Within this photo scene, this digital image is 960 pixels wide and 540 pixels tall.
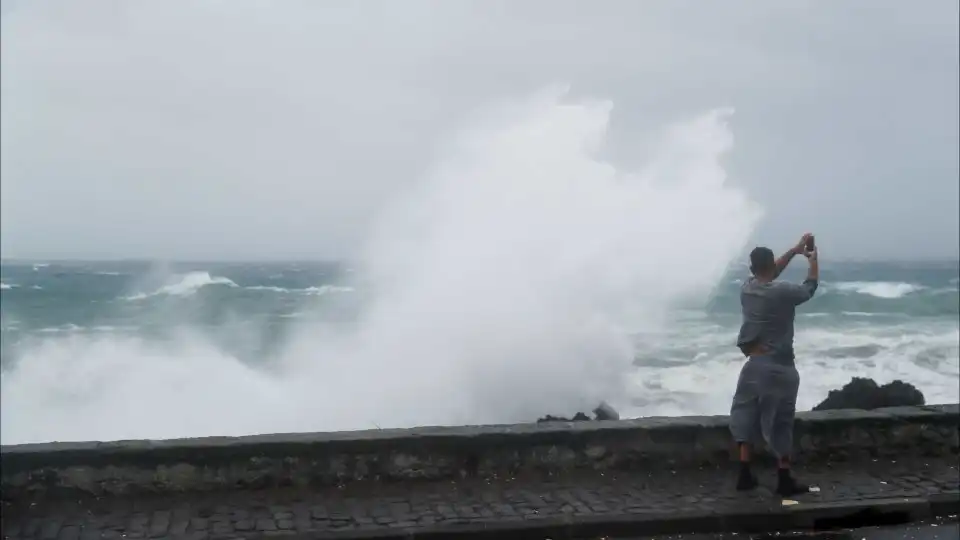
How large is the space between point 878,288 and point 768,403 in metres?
51.7

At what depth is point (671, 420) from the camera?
23.3ft

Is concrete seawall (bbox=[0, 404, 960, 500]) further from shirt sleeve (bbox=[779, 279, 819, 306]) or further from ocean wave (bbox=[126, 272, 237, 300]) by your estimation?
ocean wave (bbox=[126, 272, 237, 300])

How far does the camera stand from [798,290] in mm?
Answer: 6043

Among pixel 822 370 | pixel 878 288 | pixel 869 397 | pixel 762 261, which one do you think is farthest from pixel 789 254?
pixel 878 288

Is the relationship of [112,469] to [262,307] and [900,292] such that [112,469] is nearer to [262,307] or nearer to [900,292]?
[262,307]

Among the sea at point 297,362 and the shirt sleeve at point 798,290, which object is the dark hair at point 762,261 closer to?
the shirt sleeve at point 798,290

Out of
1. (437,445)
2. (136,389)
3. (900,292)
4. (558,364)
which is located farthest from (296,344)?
(900,292)

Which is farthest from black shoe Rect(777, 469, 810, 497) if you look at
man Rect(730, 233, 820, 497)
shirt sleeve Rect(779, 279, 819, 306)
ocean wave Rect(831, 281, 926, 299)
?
ocean wave Rect(831, 281, 926, 299)

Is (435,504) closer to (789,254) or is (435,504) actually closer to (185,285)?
(789,254)

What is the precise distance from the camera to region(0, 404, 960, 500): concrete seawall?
20.0 ft

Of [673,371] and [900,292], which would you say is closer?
[673,371]

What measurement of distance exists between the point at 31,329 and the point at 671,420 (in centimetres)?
3511

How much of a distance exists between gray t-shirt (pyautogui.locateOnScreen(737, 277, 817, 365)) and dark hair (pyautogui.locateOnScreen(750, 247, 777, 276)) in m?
0.09

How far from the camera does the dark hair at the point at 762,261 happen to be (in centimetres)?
621
